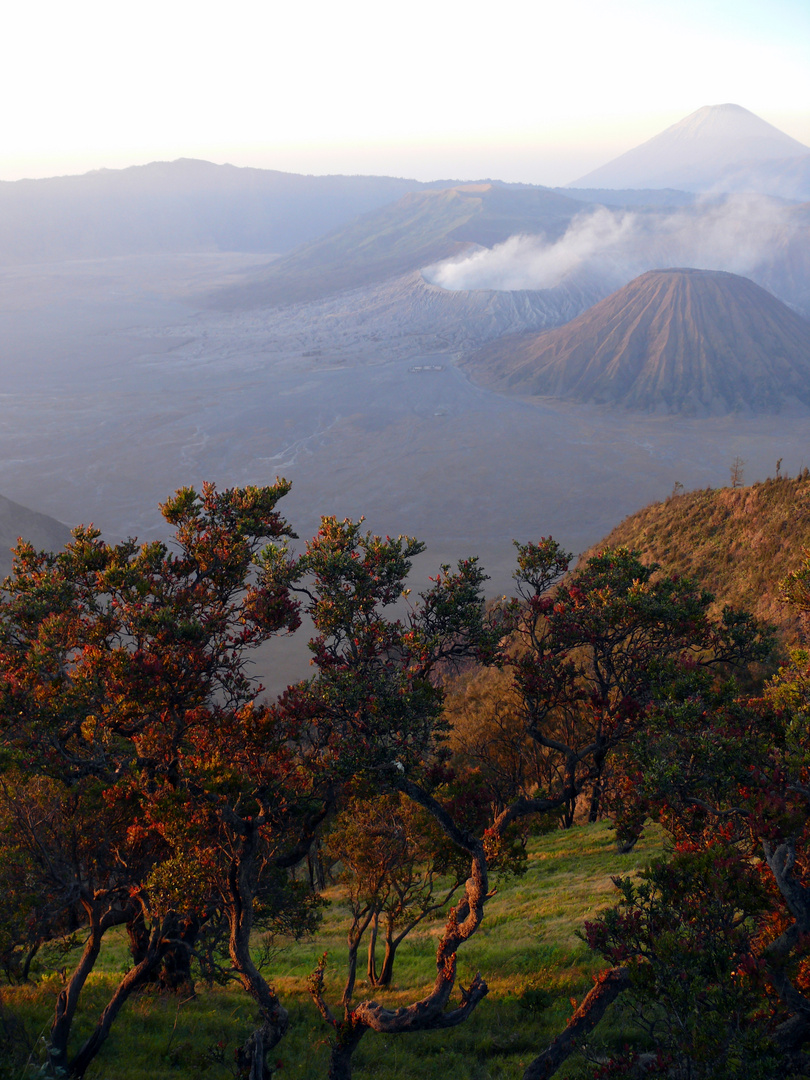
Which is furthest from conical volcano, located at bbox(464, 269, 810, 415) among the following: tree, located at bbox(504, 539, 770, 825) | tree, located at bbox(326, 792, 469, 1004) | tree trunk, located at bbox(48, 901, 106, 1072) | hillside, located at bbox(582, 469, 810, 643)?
tree trunk, located at bbox(48, 901, 106, 1072)

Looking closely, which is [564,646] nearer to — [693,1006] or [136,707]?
[693,1006]

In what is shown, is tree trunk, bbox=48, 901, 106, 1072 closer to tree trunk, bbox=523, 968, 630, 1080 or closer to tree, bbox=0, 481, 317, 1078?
tree, bbox=0, 481, 317, 1078

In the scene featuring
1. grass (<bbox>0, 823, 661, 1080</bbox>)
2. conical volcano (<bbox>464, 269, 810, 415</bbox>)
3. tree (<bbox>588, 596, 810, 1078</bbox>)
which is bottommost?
grass (<bbox>0, 823, 661, 1080</bbox>)

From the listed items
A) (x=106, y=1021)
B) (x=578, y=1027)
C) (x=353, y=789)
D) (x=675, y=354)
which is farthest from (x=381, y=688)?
(x=675, y=354)

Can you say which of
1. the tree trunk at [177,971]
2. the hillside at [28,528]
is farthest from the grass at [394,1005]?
the hillside at [28,528]

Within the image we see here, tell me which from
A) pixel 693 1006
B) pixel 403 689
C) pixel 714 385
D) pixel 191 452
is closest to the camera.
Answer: pixel 693 1006

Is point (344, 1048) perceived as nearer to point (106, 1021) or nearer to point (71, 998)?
point (106, 1021)

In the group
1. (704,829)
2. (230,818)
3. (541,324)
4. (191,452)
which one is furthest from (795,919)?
(541,324)
